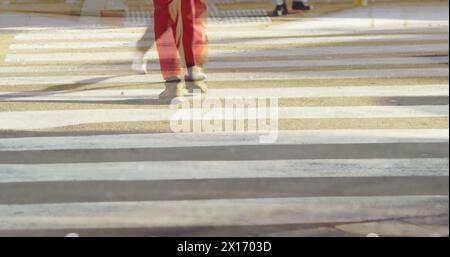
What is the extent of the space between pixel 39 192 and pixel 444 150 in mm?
2579

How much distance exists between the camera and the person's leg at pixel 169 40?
33.1ft

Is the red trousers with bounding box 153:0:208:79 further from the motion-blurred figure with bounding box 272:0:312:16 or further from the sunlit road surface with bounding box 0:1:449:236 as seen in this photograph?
the motion-blurred figure with bounding box 272:0:312:16

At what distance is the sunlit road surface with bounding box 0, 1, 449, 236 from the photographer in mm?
5891

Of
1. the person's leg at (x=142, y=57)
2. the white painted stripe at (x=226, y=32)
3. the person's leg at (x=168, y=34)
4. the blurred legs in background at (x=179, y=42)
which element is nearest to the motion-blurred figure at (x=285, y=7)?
the white painted stripe at (x=226, y=32)

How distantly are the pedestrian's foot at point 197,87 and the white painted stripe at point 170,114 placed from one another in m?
1.00

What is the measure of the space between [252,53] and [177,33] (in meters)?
3.38

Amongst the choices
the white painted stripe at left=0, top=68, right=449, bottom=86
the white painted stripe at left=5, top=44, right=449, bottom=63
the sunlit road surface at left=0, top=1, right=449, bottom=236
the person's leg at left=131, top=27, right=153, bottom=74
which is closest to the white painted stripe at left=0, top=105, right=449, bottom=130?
the sunlit road surface at left=0, top=1, right=449, bottom=236

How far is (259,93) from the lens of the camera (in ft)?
33.7

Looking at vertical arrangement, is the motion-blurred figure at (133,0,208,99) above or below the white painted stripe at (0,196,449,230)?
above

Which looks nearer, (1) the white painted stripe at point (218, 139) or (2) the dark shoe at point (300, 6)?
(1) the white painted stripe at point (218, 139)

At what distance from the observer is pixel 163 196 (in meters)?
6.42

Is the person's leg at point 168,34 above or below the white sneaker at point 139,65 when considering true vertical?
below

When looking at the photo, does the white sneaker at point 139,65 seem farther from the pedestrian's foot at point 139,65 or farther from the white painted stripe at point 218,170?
the white painted stripe at point 218,170

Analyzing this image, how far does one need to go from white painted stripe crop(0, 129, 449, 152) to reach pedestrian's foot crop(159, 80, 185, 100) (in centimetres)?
174
